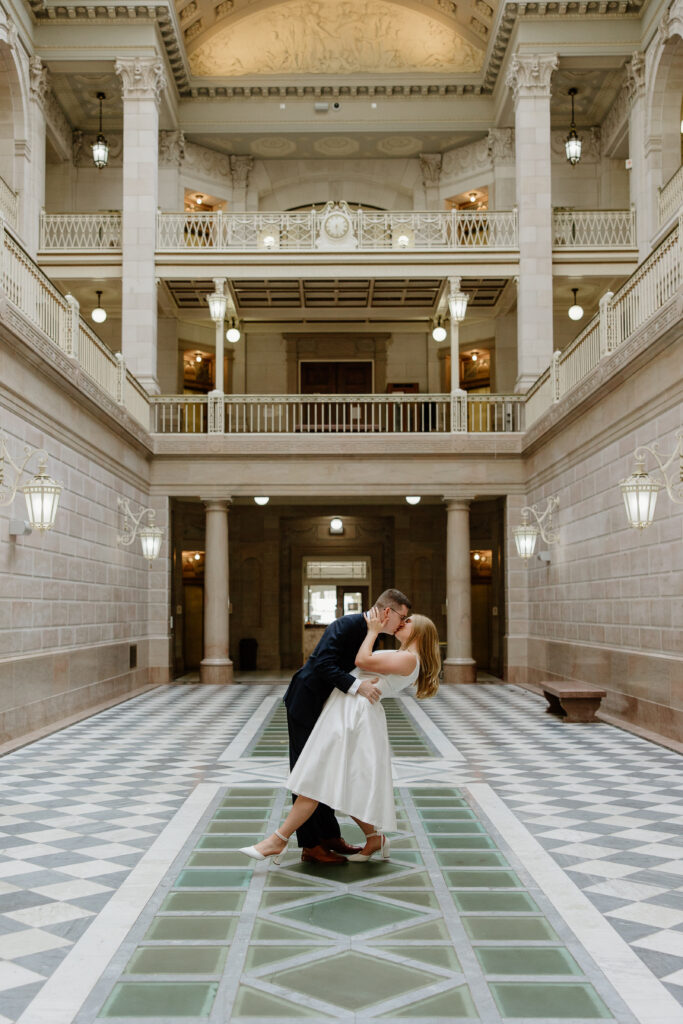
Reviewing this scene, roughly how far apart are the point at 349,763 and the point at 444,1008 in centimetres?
196

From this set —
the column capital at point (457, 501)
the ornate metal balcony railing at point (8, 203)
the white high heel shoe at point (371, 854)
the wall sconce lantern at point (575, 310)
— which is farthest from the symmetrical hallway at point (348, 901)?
the wall sconce lantern at point (575, 310)

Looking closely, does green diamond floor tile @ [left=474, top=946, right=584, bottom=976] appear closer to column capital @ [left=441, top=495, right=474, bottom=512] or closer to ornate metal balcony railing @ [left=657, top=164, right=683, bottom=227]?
column capital @ [left=441, top=495, right=474, bottom=512]

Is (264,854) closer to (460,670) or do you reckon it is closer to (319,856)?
(319,856)

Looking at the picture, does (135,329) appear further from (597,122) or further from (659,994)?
(659,994)

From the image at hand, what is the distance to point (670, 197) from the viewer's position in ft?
66.4

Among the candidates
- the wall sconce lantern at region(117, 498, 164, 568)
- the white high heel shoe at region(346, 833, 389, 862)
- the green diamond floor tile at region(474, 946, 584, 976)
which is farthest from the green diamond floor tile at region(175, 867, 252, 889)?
the wall sconce lantern at region(117, 498, 164, 568)

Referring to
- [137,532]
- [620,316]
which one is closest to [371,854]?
[620,316]

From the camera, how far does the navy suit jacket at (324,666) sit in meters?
5.68

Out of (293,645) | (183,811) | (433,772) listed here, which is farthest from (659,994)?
(293,645)

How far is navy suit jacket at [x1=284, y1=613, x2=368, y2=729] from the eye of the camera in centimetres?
568

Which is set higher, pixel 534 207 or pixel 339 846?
pixel 534 207

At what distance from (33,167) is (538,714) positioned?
598 inches

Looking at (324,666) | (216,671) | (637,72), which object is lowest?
(216,671)

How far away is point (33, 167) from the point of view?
2128cm
